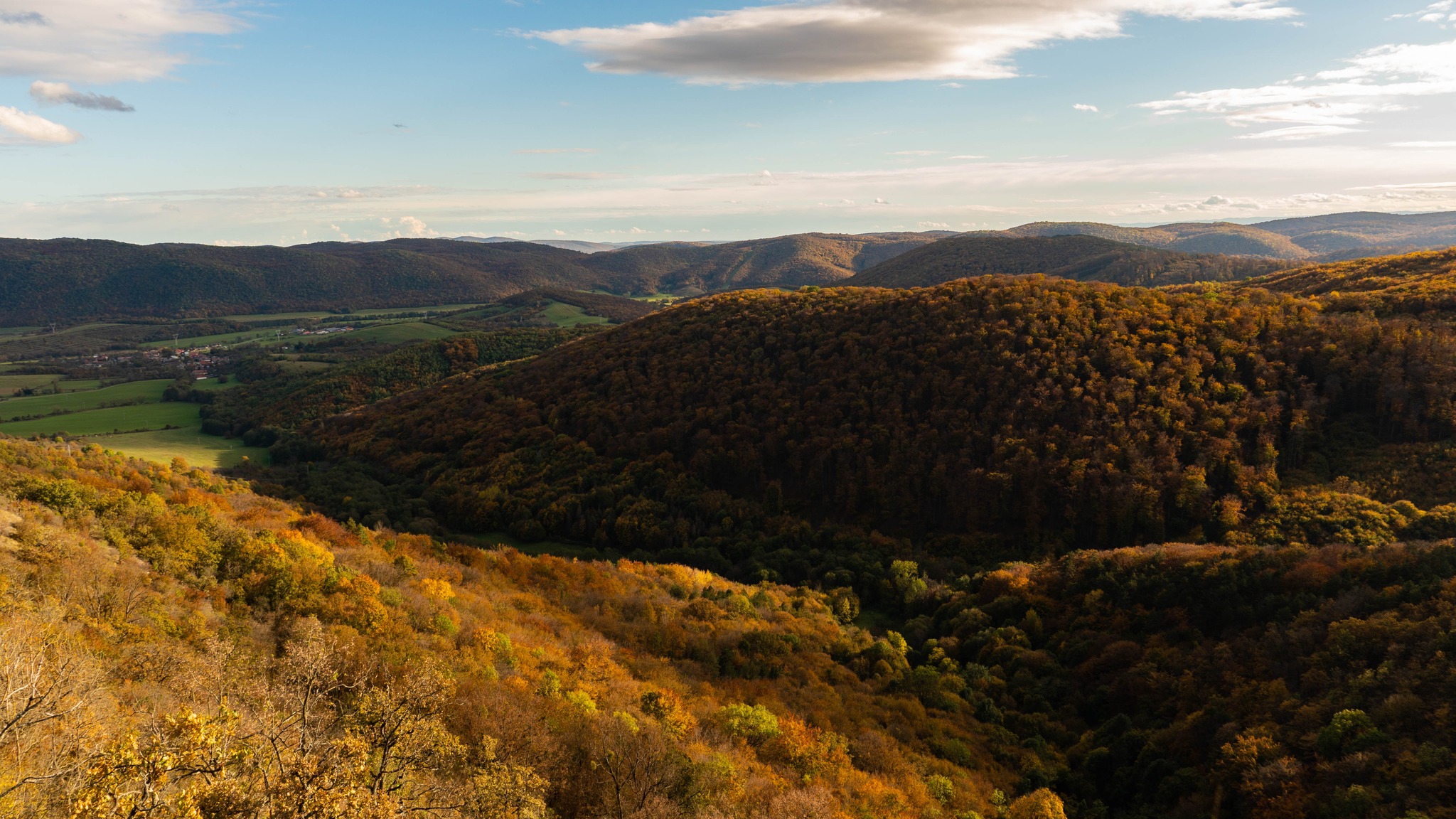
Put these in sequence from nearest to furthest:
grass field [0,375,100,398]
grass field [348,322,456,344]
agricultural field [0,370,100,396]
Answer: agricultural field [0,370,100,396] < grass field [0,375,100,398] < grass field [348,322,456,344]

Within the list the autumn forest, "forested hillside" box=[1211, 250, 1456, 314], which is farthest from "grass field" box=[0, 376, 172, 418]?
"forested hillside" box=[1211, 250, 1456, 314]

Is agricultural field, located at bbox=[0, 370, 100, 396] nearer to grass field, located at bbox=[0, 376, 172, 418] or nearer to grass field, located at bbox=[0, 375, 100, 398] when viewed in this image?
grass field, located at bbox=[0, 375, 100, 398]

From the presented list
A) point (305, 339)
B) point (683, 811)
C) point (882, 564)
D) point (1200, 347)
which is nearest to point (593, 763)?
point (683, 811)

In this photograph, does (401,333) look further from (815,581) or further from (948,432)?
(815,581)

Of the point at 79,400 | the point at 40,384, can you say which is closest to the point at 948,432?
the point at 79,400

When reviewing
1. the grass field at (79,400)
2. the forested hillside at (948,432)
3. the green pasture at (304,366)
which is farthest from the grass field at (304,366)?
the forested hillside at (948,432)

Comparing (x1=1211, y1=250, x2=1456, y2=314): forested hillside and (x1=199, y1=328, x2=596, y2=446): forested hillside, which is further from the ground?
(x1=1211, y1=250, x2=1456, y2=314): forested hillside

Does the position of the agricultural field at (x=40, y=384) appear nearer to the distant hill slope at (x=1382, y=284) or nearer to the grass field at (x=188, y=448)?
the grass field at (x=188, y=448)
